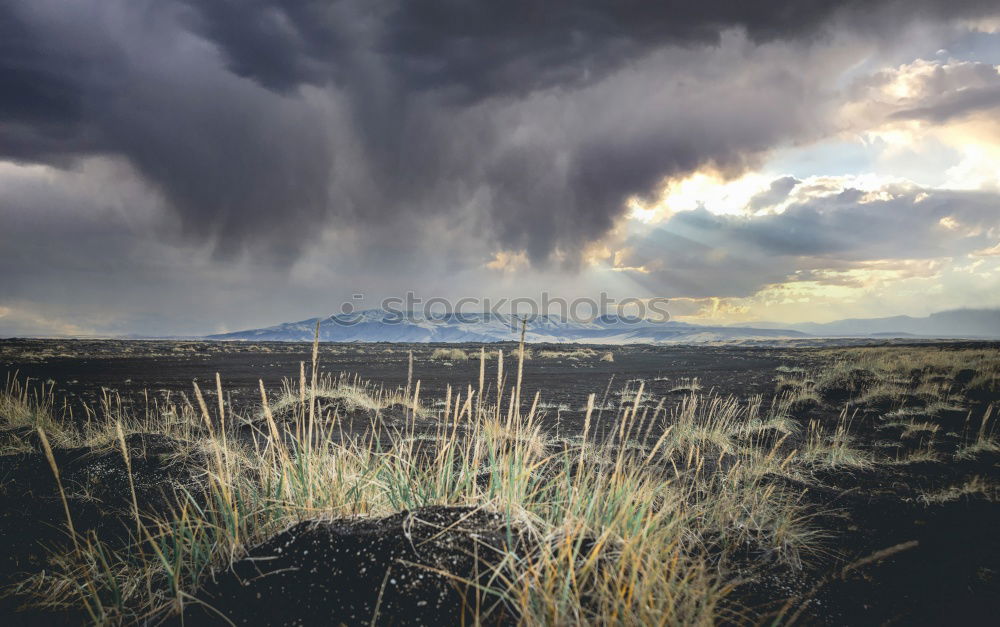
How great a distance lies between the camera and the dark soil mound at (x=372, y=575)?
2004 millimetres

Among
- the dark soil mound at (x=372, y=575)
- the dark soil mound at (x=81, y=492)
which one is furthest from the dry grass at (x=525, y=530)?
the dark soil mound at (x=81, y=492)

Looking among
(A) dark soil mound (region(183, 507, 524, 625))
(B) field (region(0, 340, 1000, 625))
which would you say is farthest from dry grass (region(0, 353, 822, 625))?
(A) dark soil mound (region(183, 507, 524, 625))

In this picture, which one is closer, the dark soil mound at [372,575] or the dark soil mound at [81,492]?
the dark soil mound at [372,575]

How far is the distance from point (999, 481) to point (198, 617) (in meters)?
8.39

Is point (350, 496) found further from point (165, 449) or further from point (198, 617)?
point (165, 449)

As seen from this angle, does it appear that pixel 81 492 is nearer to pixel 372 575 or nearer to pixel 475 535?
pixel 372 575

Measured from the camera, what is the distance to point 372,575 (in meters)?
2.13

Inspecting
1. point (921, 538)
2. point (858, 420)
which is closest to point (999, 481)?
point (921, 538)

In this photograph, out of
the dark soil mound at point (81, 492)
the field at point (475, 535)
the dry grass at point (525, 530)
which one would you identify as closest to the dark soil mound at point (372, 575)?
the field at point (475, 535)

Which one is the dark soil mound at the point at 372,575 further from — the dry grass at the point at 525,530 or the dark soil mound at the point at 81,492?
the dark soil mound at the point at 81,492

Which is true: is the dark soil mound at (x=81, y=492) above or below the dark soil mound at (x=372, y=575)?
below

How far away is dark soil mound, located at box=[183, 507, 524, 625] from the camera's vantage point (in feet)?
6.57

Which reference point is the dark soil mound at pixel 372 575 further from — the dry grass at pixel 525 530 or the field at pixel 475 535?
the dry grass at pixel 525 530

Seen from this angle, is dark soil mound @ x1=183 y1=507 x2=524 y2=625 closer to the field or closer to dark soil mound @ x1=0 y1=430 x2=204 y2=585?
the field
